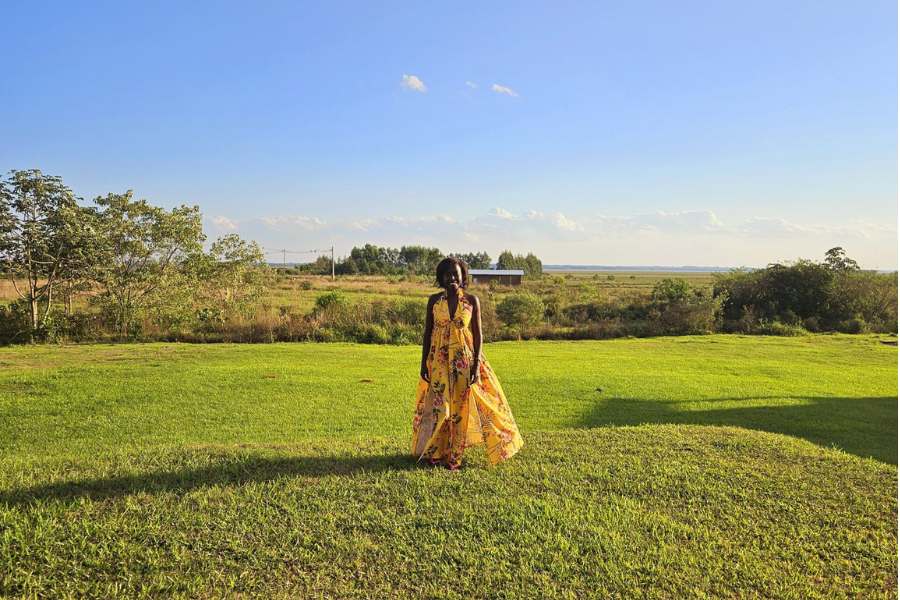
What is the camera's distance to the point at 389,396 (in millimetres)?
9031

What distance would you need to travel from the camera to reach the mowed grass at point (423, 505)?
10.4 feet

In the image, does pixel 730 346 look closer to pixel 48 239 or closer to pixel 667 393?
pixel 667 393

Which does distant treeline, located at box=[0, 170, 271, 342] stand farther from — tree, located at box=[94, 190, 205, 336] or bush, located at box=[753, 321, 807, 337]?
bush, located at box=[753, 321, 807, 337]

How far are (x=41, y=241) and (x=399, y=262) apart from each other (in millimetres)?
86988

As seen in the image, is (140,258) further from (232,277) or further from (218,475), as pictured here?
(218,475)

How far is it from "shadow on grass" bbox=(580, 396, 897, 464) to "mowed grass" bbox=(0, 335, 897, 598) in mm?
57

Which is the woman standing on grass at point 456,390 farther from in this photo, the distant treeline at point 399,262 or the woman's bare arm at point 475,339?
the distant treeline at point 399,262

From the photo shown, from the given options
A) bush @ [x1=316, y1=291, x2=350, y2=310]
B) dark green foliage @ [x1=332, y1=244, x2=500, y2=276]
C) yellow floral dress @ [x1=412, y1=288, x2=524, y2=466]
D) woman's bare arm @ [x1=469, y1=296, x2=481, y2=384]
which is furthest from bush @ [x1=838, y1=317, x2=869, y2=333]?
dark green foliage @ [x1=332, y1=244, x2=500, y2=276]

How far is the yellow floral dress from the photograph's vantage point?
482cm

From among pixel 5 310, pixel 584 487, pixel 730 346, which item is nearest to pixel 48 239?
pixel 5 310

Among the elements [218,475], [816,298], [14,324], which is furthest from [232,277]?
[816,298]

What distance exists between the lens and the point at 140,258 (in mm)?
18344

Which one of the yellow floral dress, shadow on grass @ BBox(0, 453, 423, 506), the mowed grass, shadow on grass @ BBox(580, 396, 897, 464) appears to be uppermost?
the yellow floral dress

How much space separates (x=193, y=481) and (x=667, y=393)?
7.87m
